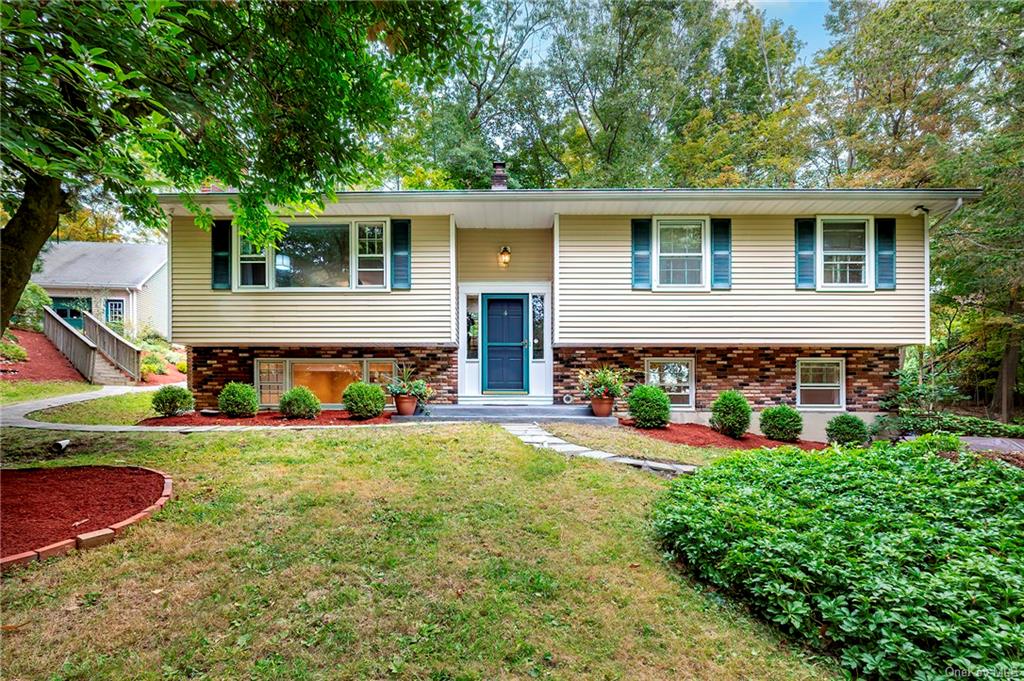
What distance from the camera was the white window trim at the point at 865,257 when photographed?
7.96 meters

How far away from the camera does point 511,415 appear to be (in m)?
7.68

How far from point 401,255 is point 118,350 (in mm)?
11578

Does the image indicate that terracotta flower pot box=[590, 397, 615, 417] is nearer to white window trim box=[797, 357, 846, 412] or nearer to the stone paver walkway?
the stone paver walkway

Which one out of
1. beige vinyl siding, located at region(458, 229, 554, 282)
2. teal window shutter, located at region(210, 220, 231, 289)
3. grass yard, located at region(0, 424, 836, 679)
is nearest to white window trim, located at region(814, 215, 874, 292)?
beige vinyl siding, located at region(458, 229, 554, 282)

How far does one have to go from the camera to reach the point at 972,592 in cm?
211

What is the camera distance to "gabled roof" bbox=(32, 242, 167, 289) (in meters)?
18.1

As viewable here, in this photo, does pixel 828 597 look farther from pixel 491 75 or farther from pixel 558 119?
pixel 491 75

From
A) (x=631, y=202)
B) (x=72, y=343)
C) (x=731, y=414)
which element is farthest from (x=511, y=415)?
(x=72, y=343)

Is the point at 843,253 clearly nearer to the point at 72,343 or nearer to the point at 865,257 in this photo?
the point at 865,257

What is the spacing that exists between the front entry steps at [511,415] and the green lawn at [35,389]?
9558mm

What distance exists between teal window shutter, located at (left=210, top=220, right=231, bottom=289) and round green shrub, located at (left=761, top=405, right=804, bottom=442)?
34.5ft

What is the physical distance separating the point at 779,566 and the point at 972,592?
0.82 metres

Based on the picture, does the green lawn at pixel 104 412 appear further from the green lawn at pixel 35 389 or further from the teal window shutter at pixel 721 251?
the teal window shutter at pixel 721 251

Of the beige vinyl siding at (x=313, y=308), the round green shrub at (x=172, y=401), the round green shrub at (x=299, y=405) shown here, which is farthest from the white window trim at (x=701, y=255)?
the round green shrub at (x=172, y=401)
